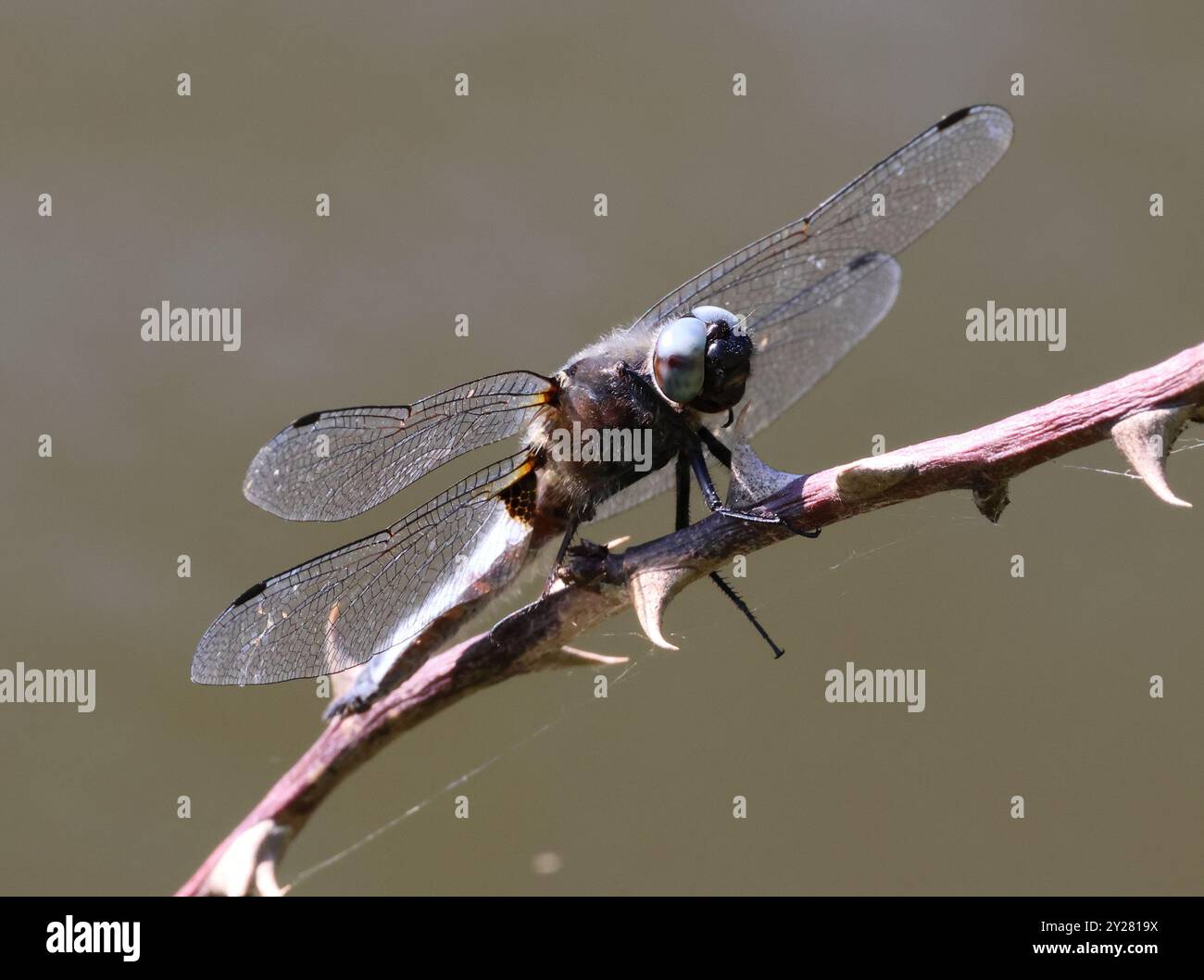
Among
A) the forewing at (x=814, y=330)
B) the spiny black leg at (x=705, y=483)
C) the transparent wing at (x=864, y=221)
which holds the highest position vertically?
the transparent wing at (x=864, y=221)

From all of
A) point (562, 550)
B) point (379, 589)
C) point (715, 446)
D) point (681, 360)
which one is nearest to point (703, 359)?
point (681, 360)

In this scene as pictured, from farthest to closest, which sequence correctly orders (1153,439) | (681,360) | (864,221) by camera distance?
(864,221)
(681,360)
(1153,439)

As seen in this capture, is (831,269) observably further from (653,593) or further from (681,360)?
(653,593)

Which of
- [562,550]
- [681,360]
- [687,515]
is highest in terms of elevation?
[681,360]

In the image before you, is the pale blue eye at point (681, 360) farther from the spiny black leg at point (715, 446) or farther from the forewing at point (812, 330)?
the forewing at point (812, 330)

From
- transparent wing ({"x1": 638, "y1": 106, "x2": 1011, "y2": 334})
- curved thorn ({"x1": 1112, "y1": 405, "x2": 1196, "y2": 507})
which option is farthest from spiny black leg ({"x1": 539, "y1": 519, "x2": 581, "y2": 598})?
curved thorn ({"x1": 1112, "y1": 405, "x2": 1196, "y2": 507})

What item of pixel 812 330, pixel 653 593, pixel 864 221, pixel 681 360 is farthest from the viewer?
pixel 812 330

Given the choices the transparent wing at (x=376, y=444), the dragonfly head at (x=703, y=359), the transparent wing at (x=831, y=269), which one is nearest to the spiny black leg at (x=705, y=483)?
the dragonfly head at (x=703, y=359)
